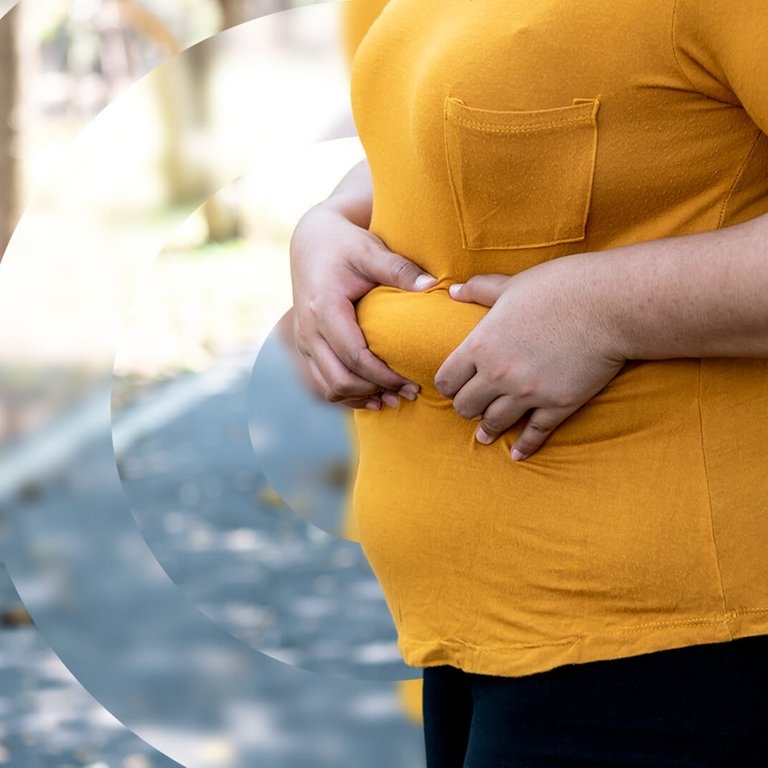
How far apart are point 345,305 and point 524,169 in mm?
269

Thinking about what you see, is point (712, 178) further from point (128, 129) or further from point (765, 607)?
point (128, 129)

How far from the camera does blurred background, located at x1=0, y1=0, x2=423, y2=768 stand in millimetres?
1770

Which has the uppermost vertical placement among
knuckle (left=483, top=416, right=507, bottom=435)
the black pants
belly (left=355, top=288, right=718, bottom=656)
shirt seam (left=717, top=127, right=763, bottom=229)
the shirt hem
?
shirt seam (left=717, top=127, right=763, bottom=229)

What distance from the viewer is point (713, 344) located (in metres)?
0.84

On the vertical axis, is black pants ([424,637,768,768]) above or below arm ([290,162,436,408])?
below

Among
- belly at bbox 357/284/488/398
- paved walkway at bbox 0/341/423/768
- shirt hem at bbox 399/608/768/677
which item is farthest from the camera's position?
paved walkway at bbox 0/341/423/768

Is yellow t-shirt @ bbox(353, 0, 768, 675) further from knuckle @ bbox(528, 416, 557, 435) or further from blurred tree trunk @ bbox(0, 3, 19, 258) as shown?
blurred tree trunk @ bbox(0, 3, 19, 258)

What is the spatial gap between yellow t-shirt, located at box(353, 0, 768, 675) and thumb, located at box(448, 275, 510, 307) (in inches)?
0.5

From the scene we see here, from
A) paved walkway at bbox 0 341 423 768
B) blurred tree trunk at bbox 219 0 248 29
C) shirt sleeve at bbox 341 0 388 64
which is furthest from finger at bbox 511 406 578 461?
blurred tree trunk at bbox 219 0 248 29

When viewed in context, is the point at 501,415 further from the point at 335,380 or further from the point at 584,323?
the point at 335,380

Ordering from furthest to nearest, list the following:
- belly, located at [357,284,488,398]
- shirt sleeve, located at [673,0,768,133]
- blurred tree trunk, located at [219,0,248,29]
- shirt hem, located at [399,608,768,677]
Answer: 1. blurred tree trunk, located at [219,0,248,29]
2. belly, located at [357,284,488,398]
3. shirt hem, located at [399,608,768,677]
4. shirt sleeve, located at [673,0,768,133]

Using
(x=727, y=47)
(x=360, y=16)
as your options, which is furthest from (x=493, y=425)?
(x=360, y=16)

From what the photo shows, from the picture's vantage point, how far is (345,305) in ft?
3.62

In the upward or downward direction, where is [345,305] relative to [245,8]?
downward
